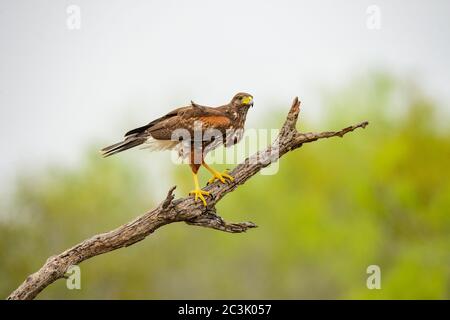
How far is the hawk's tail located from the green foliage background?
2298 centimetres

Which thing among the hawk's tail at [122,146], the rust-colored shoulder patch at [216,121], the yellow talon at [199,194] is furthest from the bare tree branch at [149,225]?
the hawk's tail at [122,146]

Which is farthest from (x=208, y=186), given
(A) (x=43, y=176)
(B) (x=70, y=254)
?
(A) (x=43, y=176)

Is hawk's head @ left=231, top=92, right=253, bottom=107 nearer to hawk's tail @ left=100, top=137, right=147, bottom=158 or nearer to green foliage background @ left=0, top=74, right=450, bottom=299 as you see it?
hawk's tail @ left=100, top=137, right=147, bottom=158

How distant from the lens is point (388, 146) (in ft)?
120

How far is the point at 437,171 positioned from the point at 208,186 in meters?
29.5

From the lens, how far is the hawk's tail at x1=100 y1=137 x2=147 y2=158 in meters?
10.2

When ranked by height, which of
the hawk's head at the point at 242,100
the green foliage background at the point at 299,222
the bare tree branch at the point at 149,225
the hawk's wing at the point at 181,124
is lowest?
the green foliage background at the point at 299,222

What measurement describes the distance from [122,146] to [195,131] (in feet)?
3.88

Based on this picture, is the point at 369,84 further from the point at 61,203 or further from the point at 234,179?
the point at 234,179

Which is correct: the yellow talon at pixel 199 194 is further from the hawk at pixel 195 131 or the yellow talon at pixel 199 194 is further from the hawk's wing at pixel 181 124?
the hawk's wing at pixel 181 124

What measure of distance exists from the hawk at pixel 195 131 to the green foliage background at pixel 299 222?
22.4 meters

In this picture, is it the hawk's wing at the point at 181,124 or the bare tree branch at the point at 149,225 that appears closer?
the bare tree branch at the point at 149,225

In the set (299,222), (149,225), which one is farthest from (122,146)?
(299,222)

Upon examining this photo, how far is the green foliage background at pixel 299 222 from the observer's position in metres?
33.1
